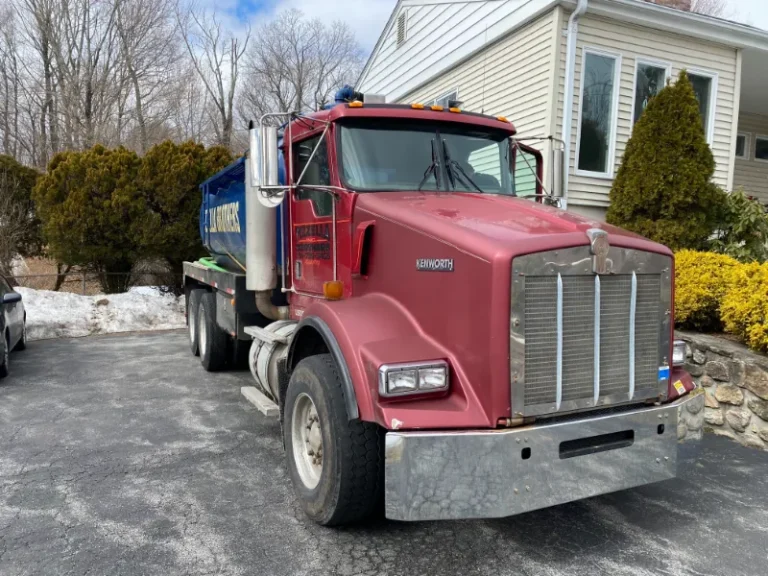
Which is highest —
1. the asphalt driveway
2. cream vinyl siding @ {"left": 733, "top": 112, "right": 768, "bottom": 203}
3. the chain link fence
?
cream vinyl siding @ {"left": 733, "top": 112, "right": 768, "bottom": 203}

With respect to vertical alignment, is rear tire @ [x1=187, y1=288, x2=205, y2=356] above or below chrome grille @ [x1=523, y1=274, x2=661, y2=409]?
below

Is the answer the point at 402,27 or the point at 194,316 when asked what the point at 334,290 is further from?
the point at 402,27

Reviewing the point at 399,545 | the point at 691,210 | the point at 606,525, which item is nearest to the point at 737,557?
the point at 606,525

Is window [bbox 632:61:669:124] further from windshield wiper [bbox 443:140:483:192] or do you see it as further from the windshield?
windshield wiper [bbox 443:140:483:192]

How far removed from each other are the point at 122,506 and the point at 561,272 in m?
2.98

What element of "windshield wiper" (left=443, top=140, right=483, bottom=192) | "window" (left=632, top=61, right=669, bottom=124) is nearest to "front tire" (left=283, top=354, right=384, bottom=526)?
"windshield wiper" (left=443, top=140, right=483, bottom=192)

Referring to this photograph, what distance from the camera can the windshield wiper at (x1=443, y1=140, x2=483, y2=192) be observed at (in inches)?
163

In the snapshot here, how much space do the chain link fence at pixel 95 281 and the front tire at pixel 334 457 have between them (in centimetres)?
973

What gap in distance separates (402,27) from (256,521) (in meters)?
12.2

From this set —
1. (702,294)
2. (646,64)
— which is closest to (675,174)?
(646,64)

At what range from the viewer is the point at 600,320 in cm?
296

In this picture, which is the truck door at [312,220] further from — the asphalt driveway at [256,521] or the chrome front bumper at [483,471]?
the chrome front bumper at [483,471]

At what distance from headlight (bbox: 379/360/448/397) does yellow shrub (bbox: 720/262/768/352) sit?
3.45 m

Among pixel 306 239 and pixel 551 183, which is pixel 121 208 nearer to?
pixel 306 239
